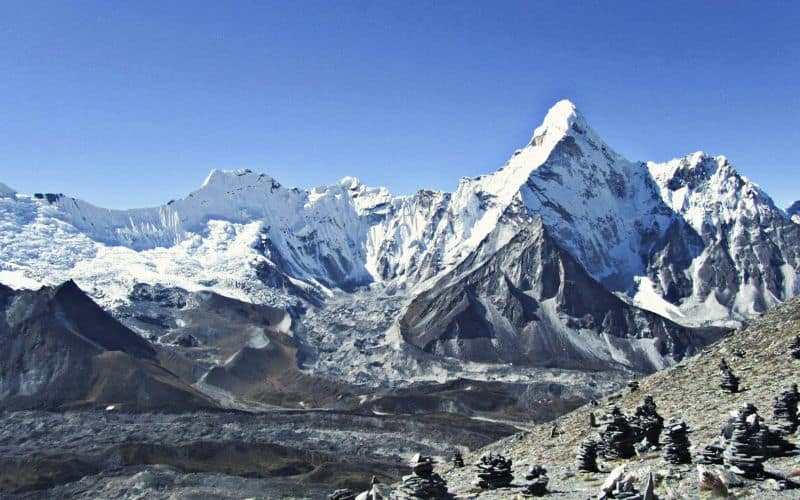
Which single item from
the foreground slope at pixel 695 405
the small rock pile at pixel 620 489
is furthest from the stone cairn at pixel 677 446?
the small rock pile at pixel 620 489

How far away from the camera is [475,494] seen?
118ft

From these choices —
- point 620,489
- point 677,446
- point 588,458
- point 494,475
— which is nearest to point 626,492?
point 620,489

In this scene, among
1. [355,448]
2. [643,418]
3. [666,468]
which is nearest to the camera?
[666,468]

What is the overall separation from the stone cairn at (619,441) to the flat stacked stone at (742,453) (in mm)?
8257

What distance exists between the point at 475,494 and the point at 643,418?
33.8 ft

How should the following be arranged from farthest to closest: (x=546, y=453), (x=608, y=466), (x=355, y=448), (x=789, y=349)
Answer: (x=355, y=448) → (x=789, y=349) → (x=546, y=453) → (x=608, y=466)

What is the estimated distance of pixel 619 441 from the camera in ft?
124

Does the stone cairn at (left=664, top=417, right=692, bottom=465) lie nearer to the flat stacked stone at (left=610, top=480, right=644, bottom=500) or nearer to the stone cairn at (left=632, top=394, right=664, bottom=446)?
the stone cairn at (left=632, top=394, right=664, bottom=446)

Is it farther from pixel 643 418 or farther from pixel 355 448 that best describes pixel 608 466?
pixel 355 448

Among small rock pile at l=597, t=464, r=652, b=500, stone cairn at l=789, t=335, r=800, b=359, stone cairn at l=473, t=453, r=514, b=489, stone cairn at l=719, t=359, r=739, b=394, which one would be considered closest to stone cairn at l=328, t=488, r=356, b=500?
stone cairn at l=473, t=453, r=514, b=489

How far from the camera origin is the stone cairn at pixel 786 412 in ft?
112

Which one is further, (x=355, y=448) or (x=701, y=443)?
(x=355, y=448)

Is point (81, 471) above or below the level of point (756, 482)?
below

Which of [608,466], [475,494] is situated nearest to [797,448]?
[608,466]
